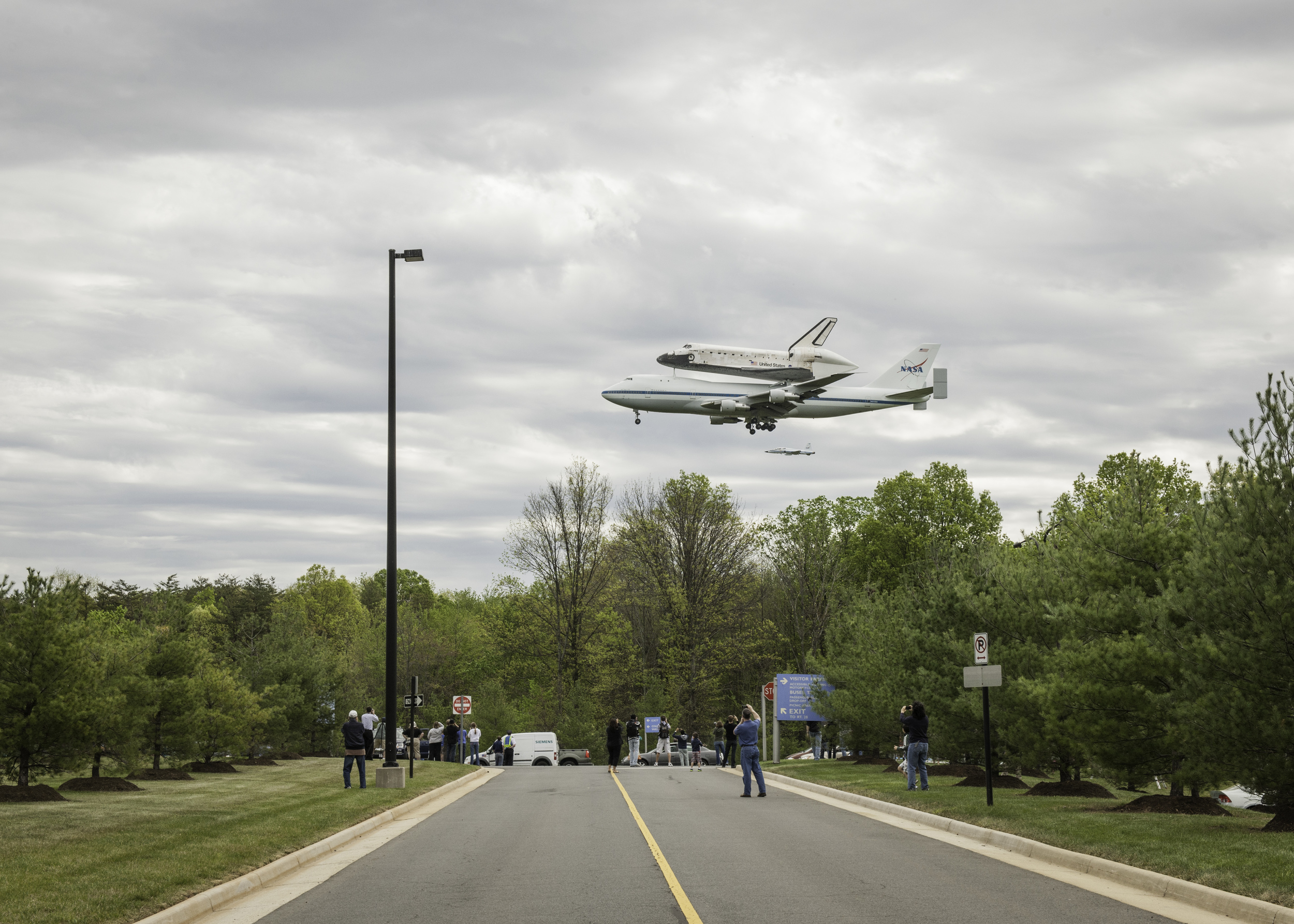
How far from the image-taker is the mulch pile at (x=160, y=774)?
94.3 feet

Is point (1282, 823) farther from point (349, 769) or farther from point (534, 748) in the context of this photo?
point (534, 748)

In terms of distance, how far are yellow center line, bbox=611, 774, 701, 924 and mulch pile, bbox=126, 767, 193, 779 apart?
47.7 feet

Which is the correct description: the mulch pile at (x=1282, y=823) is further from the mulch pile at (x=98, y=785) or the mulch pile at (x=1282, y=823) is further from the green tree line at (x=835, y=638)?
the mulch pile at (x=98, y=785)

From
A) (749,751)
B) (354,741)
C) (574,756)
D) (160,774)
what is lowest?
(574,756)

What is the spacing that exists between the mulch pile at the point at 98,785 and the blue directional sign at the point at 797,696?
20.6 m

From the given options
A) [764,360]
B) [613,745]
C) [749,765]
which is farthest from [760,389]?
[749,765]

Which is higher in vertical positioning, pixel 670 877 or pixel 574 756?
pixel 670 877

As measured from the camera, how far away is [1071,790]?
2292 cm

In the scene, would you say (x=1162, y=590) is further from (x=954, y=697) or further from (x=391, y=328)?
(x=391, y=328)

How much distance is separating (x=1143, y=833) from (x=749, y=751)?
384 inches

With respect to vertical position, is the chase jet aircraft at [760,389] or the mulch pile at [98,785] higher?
the chase jet aircraft at [760,389]

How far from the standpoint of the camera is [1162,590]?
15844 millimetres

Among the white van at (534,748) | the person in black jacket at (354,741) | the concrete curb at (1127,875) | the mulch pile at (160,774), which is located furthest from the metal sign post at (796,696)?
the concrete curb at (1127,875)

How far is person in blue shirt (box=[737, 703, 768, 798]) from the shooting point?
23.5m
